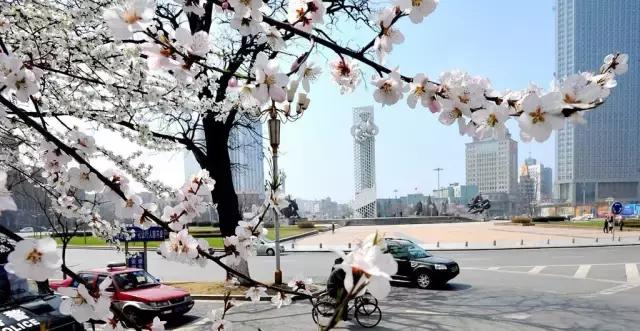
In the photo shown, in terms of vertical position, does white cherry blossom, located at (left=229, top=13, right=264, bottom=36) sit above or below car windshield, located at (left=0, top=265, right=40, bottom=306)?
above

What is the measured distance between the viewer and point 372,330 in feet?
30.8

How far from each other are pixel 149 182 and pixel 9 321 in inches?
112

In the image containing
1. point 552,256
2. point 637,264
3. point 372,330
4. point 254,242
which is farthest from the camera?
point 552,256

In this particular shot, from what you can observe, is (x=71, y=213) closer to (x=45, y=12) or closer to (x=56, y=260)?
(x=45, y=12)

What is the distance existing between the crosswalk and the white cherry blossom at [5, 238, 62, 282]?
1604 cm

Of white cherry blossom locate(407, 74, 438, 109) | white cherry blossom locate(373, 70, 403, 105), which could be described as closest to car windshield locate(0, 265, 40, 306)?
white cherry blossom locate(373, 70, 403, 105)

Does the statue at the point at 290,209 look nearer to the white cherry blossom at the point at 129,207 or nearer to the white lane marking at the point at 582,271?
the white cherry blossom at the point at 129,207

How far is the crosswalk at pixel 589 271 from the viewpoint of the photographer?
14547 millimetres

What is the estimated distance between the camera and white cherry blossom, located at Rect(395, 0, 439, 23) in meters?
1.70

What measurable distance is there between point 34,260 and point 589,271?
18.7 metres

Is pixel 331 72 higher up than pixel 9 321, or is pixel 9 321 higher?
pixel 331 72

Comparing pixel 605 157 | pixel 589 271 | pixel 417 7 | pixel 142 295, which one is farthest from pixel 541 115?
pixel 605 157

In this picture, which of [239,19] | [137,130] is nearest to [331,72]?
[239,19]

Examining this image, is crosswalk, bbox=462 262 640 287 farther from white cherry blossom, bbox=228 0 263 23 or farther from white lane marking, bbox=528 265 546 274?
white cherry blossom, bbox=228 0 263 23
